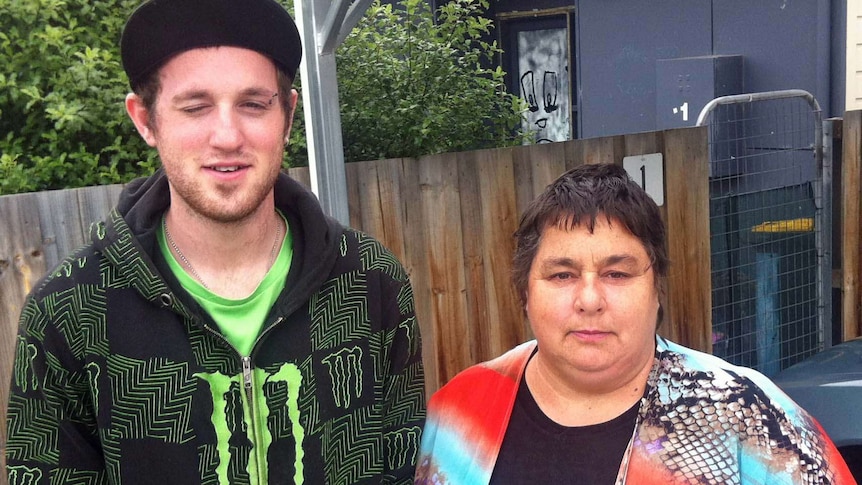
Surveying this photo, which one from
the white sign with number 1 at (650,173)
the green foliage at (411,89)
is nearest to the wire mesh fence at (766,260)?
the white sign with number 1 at (650,173)

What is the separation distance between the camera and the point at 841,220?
5551 mm

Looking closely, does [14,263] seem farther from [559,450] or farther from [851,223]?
[851,223]

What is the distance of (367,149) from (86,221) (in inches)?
56.2

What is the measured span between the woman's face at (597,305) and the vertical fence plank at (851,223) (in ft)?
12.6

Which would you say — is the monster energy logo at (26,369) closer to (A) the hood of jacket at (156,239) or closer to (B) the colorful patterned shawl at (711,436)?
(A) the hood of jacket at (156,239)

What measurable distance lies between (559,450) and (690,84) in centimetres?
573

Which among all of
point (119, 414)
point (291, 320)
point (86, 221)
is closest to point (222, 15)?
point (291, 320)

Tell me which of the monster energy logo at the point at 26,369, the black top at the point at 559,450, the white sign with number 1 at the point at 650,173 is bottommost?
the black top at the point at 559,450

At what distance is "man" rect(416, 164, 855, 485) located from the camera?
6.56ft

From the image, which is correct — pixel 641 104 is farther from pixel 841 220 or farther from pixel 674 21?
pixel 841 220

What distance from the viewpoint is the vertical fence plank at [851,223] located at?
5.41 metres

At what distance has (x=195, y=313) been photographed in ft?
6.27

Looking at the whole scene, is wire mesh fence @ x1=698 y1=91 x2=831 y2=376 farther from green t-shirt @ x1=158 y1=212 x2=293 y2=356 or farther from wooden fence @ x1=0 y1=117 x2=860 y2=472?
green t-shirt @ x1=158 y1=212 x2=293 y2=356

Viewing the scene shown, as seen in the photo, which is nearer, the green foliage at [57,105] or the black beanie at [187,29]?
the black beanie at [187,29]
